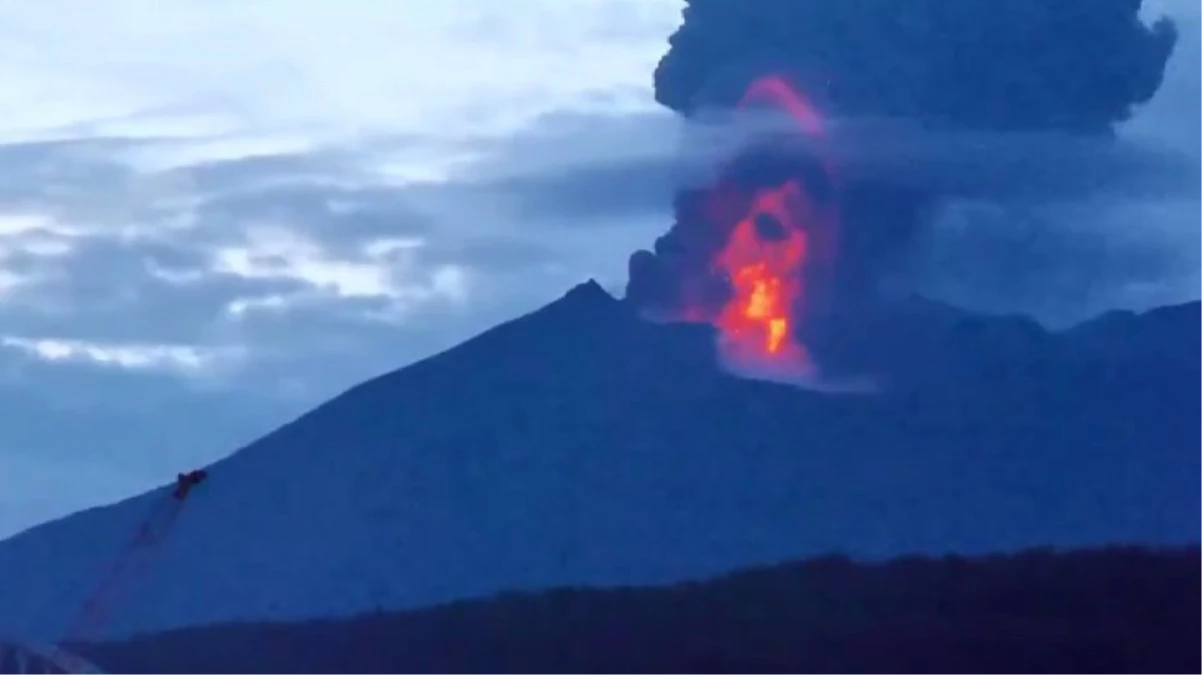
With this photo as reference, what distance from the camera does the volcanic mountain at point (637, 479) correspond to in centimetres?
14812

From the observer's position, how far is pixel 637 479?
6614 inches

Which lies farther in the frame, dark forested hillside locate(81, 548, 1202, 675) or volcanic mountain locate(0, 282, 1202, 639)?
volcanic mountain locate(0, 282, 1202, 639)

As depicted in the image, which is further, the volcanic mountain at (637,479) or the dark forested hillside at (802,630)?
the volcanic mountain at (637,479)

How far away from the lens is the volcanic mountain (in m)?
148

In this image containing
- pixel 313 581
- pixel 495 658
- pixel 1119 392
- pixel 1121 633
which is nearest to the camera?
pixel 1121 633

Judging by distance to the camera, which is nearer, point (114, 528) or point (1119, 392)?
point (114, 528)

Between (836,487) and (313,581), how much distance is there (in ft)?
121

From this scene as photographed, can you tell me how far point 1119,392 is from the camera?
587ft

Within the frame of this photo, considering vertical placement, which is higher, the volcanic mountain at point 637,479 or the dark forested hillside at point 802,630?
the volcanic mountain at point 637,479

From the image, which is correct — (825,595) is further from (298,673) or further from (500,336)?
(500,336)

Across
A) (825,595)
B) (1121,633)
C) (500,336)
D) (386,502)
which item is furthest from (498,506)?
(1121,633)

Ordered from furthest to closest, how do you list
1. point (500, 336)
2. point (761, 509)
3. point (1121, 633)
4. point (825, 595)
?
point (500, 336)
point (761, 509)
point (825, 595)
point (1121, 633)

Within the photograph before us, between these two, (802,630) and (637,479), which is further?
(637,479)

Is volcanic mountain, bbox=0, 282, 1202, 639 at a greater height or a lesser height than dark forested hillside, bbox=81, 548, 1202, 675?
greater
